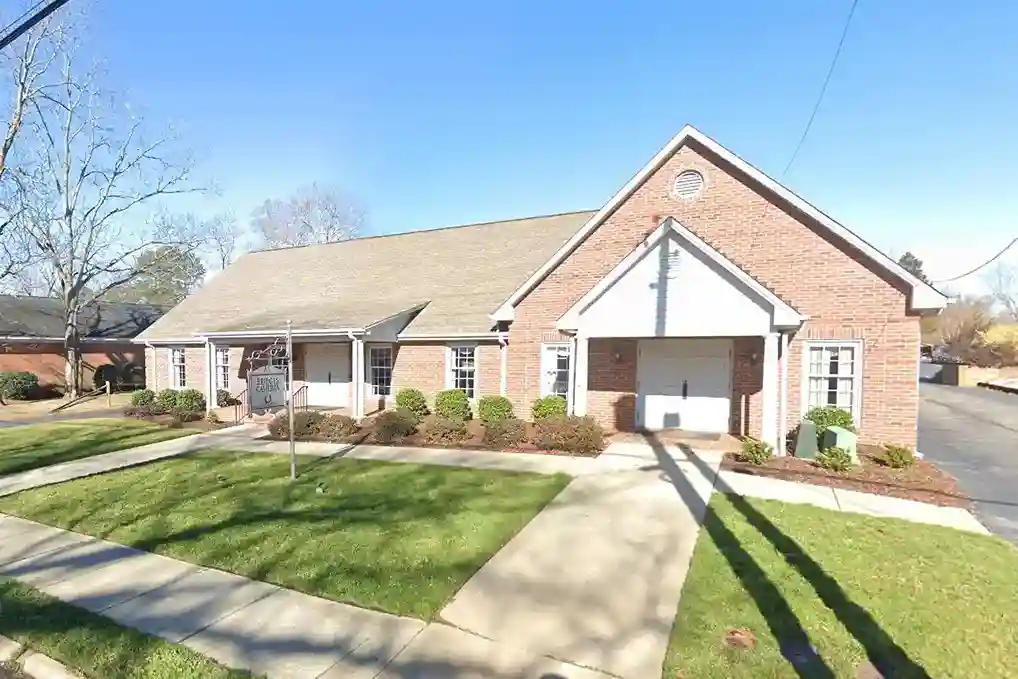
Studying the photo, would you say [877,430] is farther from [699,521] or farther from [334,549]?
[334,549]

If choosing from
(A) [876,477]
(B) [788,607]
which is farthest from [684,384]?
(B) [788,607]

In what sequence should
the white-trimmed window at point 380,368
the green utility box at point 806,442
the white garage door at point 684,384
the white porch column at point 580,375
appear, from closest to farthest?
1. the green utility box at point 806,442
2. the white porch column at point 580,375
3. the white garage door at point 684,384
4. the white-trimmed window at point 380,368

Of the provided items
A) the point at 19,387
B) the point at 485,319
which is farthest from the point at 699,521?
the point at 19,387

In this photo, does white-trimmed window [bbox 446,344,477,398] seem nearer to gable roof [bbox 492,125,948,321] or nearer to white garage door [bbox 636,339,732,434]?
gable roof [bbox 492,125,948,321]

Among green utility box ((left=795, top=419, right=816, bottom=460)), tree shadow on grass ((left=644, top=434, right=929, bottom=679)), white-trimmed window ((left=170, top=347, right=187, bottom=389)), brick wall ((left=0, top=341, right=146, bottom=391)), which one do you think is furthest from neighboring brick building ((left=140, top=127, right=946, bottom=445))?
brick wall ((left=0, top=341, right=146, bottom=391))

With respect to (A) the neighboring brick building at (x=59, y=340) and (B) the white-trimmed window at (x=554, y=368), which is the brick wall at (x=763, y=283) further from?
(A) the neighboring brick building at (x=59, y=340)

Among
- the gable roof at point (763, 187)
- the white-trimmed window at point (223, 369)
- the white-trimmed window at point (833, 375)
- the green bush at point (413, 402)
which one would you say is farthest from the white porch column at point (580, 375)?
the white-trimmed window at point (223, 369)

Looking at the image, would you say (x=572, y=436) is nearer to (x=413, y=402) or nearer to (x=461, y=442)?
(x=461, y=442)

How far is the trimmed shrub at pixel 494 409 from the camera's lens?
14508mm

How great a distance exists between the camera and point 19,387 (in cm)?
2567

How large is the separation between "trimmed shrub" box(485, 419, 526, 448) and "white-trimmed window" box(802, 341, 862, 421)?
6518 millimetres

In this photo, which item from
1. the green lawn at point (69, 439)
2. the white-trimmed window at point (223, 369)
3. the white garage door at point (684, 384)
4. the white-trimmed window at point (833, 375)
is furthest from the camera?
the white-trimmed window at point (223, 369)

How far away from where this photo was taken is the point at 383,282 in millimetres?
20609

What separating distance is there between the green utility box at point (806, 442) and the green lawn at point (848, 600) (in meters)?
3.74
